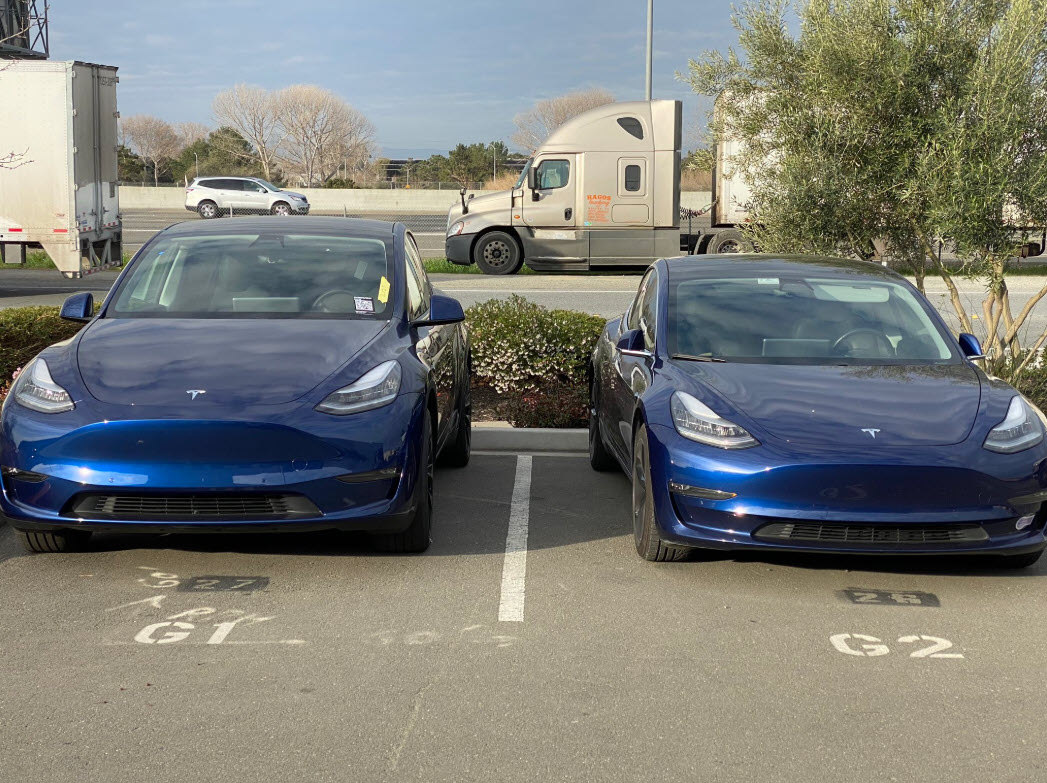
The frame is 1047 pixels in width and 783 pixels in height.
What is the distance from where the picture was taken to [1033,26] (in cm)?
817

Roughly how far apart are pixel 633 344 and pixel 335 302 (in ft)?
5.24

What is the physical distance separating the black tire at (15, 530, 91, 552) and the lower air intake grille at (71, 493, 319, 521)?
43 cm

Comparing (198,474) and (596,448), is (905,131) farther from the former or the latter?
(198,474)

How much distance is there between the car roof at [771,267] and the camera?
694cm

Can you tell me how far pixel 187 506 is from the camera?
17.2 ft

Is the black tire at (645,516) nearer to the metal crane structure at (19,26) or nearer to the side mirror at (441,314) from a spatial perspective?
the side mirror at (441,314)

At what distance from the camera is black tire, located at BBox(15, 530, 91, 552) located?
566 cm

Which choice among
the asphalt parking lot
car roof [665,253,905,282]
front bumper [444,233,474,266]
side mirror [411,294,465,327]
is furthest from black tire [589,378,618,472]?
front bumper [444,233,474,266]

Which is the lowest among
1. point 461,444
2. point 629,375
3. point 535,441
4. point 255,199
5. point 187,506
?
point 535,441

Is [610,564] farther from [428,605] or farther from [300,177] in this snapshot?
[300,177]

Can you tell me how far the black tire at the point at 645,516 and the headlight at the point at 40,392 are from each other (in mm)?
2544

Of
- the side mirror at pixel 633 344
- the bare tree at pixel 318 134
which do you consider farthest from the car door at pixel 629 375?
the bare tree at pixel 318 134

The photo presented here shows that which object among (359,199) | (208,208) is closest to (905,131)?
(208,208)

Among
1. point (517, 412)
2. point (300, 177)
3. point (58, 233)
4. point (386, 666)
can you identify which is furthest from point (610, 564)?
point (300, 177)
